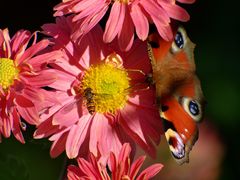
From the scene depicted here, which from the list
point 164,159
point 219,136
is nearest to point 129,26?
point 164,159

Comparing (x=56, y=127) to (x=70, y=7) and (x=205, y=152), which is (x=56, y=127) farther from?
(x=205, y=152)

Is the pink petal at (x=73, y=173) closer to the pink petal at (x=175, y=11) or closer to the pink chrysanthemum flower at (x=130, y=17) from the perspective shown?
the pink chrysanthemum flower at (x=130, y=17)

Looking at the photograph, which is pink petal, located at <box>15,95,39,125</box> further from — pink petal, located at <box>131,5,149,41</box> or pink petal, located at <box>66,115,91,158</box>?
pink petal, located at <box>131,5,149,41</box>

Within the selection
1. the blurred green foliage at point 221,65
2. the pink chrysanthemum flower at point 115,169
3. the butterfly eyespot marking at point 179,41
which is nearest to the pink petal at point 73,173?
the pink chrysanthemum flower at point 115,169

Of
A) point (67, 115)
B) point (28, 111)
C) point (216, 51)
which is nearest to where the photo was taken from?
point (28, 111)

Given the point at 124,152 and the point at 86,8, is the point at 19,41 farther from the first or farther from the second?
the point at 124,152

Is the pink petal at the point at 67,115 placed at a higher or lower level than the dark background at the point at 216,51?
higher

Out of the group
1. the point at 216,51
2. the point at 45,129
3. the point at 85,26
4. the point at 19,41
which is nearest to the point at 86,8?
the point at 85,26
